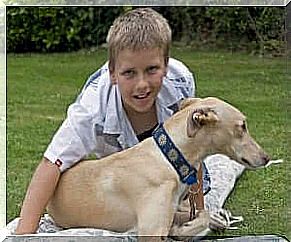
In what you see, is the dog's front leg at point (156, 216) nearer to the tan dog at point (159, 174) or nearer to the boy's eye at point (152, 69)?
the tan dog at point (159, 174)

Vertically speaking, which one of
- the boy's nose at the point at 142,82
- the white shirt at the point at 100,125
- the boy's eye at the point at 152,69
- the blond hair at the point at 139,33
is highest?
the blond hair at the point at 139,33

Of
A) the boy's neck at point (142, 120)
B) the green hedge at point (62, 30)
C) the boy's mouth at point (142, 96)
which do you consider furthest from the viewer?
the green hedge at point (62, 30)

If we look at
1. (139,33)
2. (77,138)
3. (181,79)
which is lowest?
(77,138)

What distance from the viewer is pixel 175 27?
108 inches

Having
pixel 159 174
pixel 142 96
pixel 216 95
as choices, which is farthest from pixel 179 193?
pixel 216 95

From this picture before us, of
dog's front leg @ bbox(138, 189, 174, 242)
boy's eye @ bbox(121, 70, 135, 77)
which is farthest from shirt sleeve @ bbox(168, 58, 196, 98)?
dog's front leg @ bbox(138, 189, 174, 242)

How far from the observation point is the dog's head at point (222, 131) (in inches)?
55.5

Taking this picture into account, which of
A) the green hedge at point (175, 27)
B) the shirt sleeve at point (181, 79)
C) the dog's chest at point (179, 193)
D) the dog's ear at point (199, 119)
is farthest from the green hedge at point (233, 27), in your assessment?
the dog's chest at point (179, 193)

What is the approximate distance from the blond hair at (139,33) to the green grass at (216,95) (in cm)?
24

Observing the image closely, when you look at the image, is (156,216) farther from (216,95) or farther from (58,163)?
(216,95)

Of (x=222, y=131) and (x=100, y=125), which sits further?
(x=100, y=125)

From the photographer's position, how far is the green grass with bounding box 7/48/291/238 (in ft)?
5.40

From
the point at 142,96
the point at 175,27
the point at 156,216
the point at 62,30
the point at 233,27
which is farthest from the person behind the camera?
the point at 62,30

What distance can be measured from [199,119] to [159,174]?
0.40 feet
